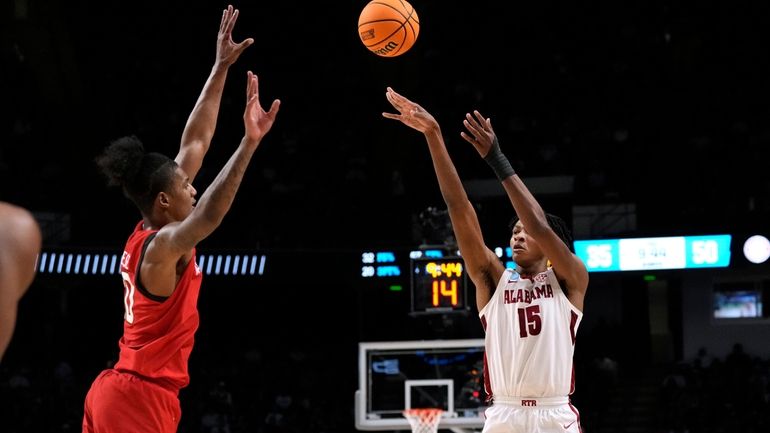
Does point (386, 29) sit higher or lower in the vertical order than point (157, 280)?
higher

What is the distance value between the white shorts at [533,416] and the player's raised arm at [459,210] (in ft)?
1.79

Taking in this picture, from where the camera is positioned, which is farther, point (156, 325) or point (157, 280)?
point (156, 325)

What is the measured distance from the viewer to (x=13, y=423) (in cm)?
1691

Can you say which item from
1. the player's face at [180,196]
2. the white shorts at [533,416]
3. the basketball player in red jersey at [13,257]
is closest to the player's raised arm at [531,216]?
the white shorts at [533,416]

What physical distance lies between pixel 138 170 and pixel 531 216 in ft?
6.10

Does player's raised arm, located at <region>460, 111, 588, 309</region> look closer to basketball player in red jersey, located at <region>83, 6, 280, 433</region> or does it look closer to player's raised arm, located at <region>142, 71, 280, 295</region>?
basketball player in red jersey, located at <region>83, 6, 280, 433</region>

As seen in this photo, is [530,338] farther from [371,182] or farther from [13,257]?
[371,182]

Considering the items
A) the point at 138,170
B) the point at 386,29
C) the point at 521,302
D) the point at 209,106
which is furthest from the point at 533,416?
the point at 386,29

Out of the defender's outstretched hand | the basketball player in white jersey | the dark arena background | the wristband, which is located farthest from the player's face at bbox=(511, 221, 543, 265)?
the dark arena background

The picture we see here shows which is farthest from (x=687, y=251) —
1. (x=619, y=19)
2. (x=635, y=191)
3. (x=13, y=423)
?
(x=13, y=423)

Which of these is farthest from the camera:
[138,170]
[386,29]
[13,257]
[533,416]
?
[386,29]

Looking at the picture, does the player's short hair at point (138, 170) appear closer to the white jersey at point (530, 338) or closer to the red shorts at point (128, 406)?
the red shorts at point (128, 406)

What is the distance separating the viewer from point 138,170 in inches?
177

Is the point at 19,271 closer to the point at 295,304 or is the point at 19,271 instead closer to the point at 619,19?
the point at 295,304
